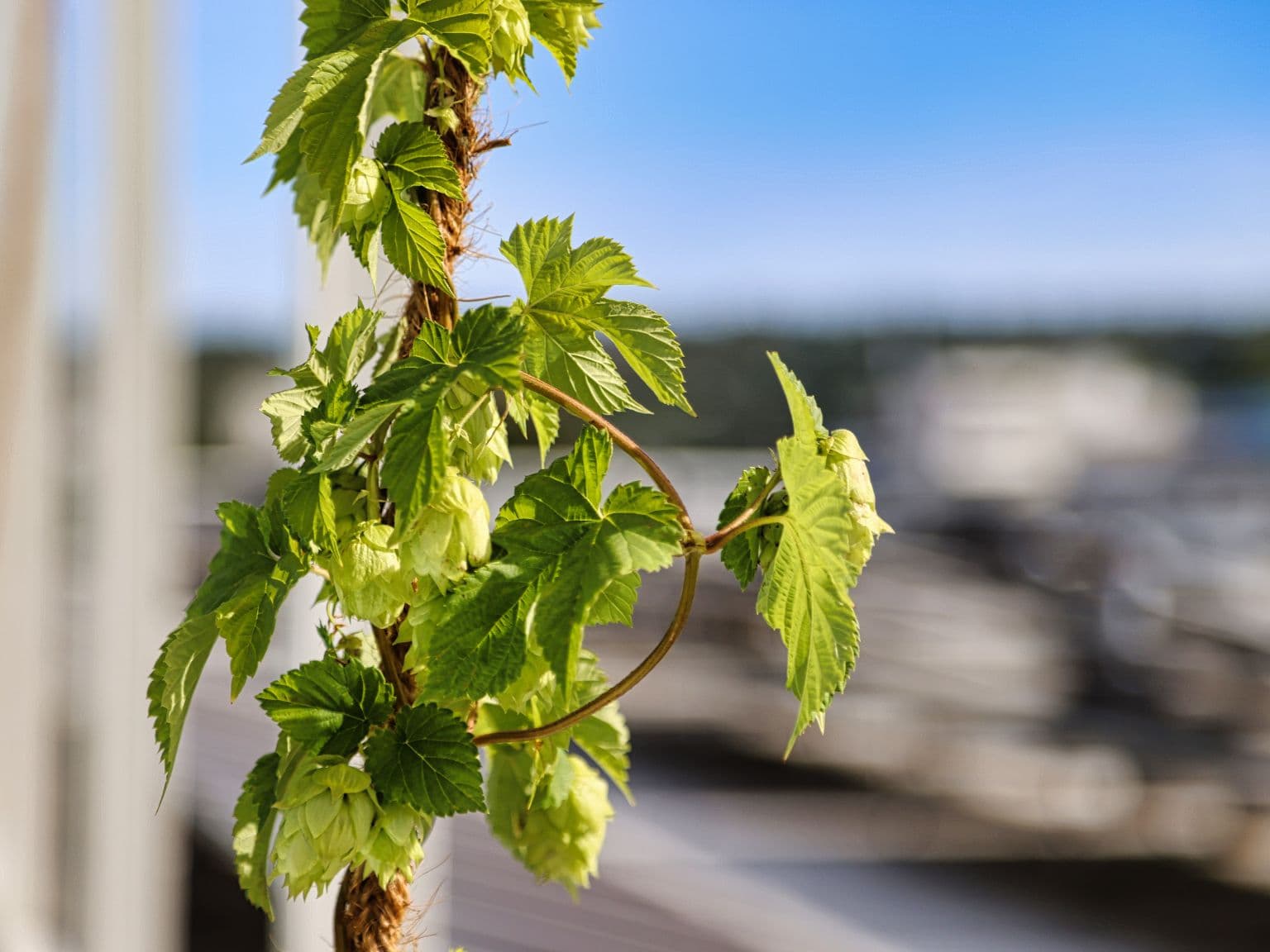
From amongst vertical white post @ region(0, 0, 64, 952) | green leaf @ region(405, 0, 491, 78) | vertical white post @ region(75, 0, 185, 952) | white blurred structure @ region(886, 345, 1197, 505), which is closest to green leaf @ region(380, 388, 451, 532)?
green leaf @ region(405, 0, 491, 78)

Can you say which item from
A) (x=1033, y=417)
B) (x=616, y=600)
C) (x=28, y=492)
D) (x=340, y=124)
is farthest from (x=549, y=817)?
(x=1033, y=417)

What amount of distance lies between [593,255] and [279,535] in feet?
0.39

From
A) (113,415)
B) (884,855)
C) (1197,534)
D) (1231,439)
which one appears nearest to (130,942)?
(113,415)

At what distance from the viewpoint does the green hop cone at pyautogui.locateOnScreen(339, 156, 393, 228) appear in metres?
0.28

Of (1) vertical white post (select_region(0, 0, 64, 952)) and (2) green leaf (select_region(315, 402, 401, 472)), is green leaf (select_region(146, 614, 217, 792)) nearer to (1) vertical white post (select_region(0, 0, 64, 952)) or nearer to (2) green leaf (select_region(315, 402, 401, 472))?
(2) green leaf (select_region(315, 402, 401, 472))

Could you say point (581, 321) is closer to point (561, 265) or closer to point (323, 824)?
point (561, 265)

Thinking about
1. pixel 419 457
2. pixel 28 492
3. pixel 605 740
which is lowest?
pixel 28 492

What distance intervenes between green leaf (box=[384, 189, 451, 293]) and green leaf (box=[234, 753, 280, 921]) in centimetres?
15

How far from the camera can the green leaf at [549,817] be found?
37 cm

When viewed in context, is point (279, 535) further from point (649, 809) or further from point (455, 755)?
point (649, 809)

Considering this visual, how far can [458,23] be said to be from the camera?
0.93 ft

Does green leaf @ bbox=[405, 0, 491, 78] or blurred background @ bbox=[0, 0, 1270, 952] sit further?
blurred background @ bbox=[0, 0, 1270, 952]

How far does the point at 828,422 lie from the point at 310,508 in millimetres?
178

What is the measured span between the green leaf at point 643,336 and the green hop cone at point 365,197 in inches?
2.5
